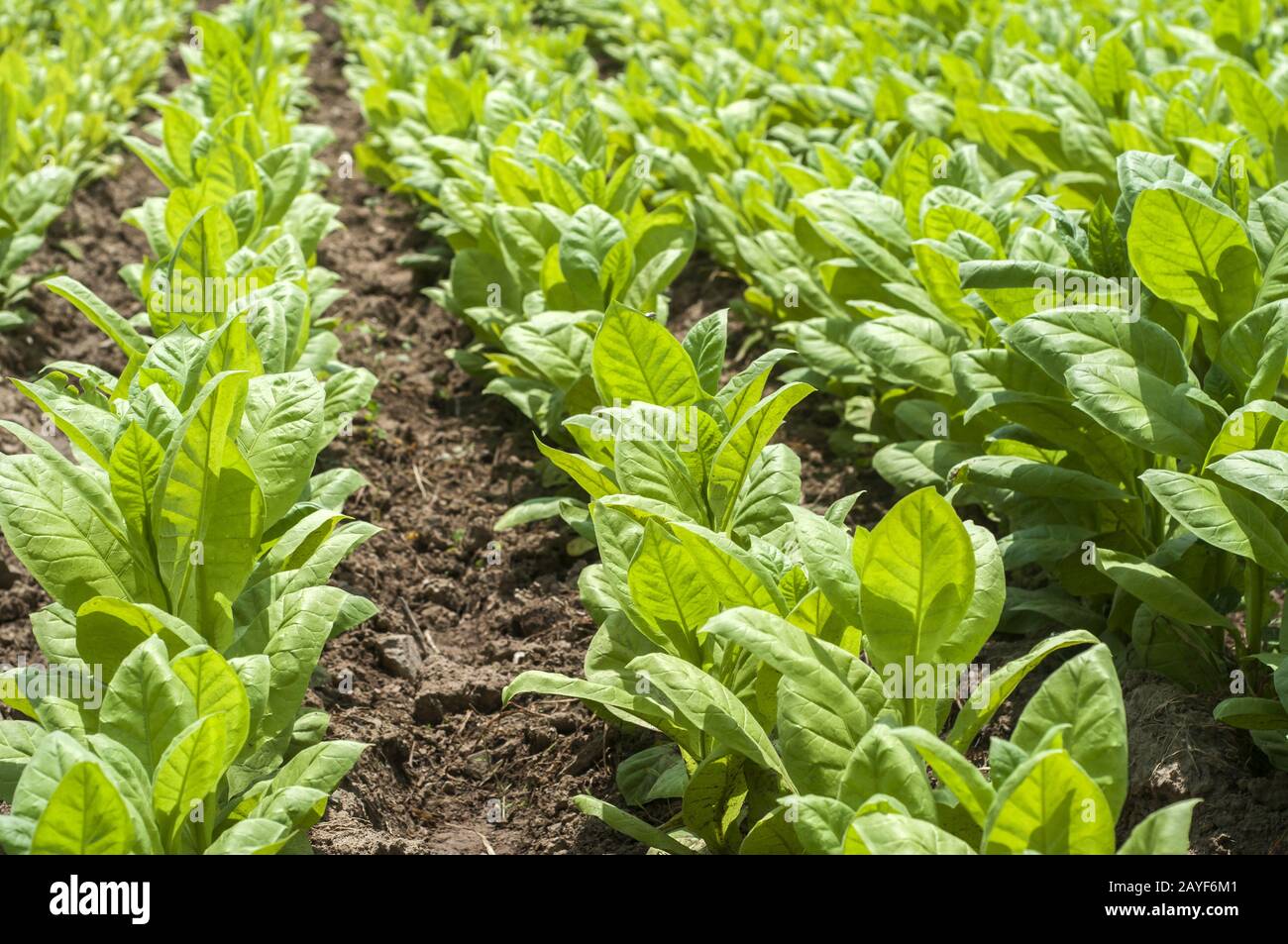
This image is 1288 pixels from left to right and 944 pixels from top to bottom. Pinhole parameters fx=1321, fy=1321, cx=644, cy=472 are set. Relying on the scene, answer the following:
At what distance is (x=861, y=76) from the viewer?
6246mm

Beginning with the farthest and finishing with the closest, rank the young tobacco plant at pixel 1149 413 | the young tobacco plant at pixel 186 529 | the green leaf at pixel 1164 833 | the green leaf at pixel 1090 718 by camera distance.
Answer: the young tobacco plant at pixel 1149 413, the young tobacco plant at pixel 186 529, the green leaf at pixel 1090 718, the green leaf at pixel 1164 833

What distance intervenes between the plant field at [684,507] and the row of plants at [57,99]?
0.21ft

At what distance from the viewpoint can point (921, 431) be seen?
11.8 feet

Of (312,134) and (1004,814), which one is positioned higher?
(312,134)

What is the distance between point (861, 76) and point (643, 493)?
417cm

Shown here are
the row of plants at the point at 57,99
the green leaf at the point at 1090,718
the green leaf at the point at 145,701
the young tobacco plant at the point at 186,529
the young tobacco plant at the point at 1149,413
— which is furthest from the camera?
the row of plants at the point at 57,99

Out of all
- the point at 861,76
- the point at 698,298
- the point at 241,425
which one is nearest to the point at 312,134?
the point at 698,298

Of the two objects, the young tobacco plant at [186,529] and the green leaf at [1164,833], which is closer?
the green leaf at [1164,833]

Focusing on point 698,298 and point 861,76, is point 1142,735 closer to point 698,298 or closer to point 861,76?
point 698,298

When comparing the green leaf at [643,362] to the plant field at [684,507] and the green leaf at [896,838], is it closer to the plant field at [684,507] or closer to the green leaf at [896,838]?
the plant field at [684,507]

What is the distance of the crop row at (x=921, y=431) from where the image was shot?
2131 mm

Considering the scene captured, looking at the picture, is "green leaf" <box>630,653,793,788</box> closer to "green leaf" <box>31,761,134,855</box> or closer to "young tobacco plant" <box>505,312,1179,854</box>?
"young tobacco plant" <box>505,312,1179,854</box>

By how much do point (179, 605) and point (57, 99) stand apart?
4637 mm

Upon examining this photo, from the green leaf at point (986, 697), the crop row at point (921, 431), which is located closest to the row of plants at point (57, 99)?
the crop row at point (921, 431)
